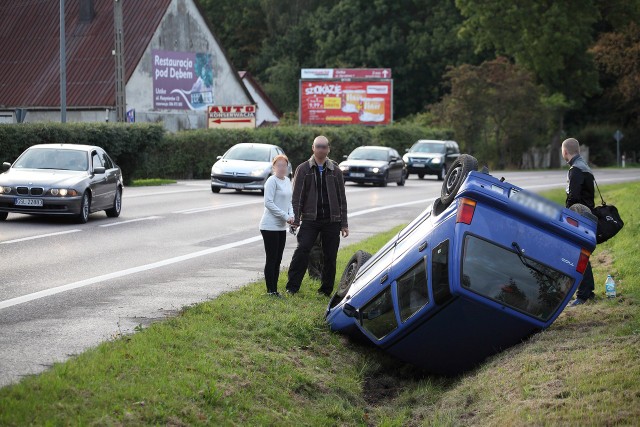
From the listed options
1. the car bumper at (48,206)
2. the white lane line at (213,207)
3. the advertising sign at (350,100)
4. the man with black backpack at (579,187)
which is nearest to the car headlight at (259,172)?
the white lane line at (213,207)

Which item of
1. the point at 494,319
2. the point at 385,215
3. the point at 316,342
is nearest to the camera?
the point at 494,319

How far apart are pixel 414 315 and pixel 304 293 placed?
3.73 meters

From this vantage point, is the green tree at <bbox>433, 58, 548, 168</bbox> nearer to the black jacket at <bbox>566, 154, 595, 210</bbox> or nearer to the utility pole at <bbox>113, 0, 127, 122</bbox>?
the utility pole at <bbox>113, 0, 127, 122</bbox>

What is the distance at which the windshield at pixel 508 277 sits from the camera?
29.8ft

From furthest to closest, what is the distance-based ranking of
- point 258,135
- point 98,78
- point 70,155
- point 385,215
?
1. point 98,78
2. point 258,135
3. point 385,215
4. point 70,155

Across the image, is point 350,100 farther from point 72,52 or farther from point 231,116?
point 72,52

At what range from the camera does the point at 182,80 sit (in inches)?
2429

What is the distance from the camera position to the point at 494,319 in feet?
30.6

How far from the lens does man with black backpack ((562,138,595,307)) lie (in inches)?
482

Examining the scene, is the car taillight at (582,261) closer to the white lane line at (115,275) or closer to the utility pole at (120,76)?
the white lane line at (115,275)

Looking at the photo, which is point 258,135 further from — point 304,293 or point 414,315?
point 414,315

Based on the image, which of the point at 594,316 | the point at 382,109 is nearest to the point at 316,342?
the point at 594,316

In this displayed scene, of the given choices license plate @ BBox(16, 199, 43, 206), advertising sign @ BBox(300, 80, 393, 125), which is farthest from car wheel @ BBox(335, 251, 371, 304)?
advertising sign @ BBox(300, 80, 393, 125)

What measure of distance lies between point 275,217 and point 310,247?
0.66 meters
